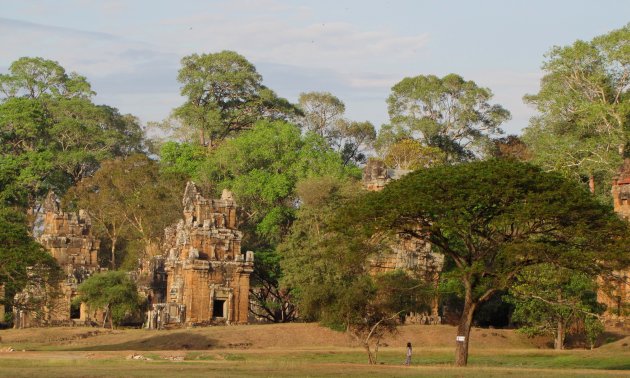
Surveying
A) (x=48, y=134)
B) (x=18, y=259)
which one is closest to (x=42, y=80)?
(x=48, y=134)

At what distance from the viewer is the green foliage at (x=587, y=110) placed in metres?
84.5

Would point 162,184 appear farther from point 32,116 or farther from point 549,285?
point 549,285

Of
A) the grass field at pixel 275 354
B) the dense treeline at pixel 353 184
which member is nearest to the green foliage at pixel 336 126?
the dense treeline at pixel 353 184

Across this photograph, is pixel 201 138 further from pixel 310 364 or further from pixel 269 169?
pixel 310 364

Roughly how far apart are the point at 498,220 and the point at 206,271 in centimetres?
2715

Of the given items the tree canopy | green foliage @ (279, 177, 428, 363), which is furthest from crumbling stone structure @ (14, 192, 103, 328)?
the tree canopy

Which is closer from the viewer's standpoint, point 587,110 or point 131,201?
point 587,110

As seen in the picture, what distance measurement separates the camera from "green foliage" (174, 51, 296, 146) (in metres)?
110

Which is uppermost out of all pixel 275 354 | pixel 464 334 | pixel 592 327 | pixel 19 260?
pixel 19 260

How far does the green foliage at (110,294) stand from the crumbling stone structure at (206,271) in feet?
5.88

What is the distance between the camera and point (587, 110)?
8612cm

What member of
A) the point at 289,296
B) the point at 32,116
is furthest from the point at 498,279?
the point at 32,116

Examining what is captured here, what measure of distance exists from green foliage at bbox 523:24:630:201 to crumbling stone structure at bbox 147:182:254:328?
70.5ft

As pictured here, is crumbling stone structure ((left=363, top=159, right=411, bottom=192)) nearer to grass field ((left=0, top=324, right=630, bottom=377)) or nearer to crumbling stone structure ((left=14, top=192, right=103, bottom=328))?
grass field ((left=0, top=324, right=630, bottom=377))
